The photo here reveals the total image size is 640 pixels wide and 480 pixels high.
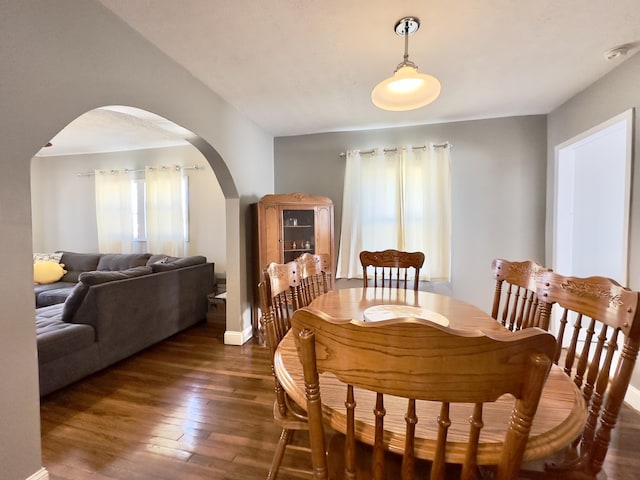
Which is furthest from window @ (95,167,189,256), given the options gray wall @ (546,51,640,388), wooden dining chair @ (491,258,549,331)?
gray wall @ (546,51,640,388)

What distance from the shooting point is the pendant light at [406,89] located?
137 cm

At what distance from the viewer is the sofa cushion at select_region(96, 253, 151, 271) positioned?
3969 millimetres

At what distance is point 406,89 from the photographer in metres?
1.47

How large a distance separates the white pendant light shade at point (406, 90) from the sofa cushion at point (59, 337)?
8.88ft

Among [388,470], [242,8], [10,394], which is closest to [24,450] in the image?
[10,394]

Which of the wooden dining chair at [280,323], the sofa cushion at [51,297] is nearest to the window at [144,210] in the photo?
the sofa cushion at [51,297]

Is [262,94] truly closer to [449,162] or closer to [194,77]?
[194,77]

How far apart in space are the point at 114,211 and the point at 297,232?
124 inches

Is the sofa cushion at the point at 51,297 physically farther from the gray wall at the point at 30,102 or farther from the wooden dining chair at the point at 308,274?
the wooden dining chair at the point at 308,274

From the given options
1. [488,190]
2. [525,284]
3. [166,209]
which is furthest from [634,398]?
[166,209]

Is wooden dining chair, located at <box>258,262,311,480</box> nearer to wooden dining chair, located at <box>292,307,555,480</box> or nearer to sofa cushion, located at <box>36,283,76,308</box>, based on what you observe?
wooden dining chair, located at <box>292,307,555,480</box>

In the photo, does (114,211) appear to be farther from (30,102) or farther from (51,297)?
(30,102)

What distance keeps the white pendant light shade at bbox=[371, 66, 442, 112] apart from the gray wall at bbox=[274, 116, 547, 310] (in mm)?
1976

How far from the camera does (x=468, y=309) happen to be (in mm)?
1642
